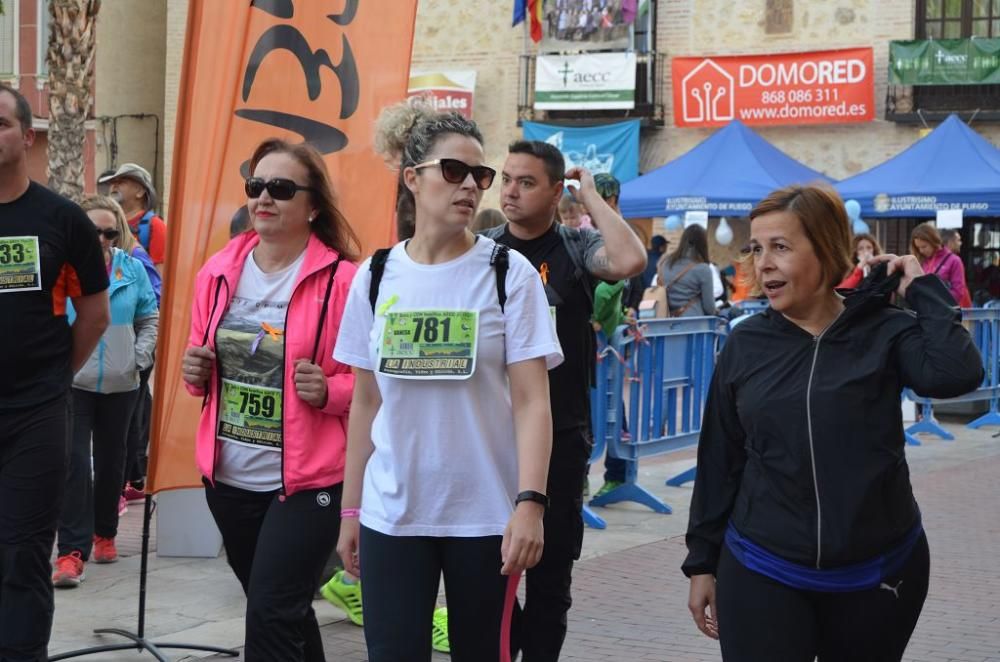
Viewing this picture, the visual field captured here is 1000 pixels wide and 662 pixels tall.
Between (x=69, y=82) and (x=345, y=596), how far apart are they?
1341cm

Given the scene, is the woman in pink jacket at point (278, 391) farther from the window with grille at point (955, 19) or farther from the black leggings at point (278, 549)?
the window with grille at point (955, 19)

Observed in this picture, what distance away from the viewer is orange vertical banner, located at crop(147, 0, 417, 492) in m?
5.82

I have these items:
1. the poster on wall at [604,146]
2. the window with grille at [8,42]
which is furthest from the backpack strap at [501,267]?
the window with grille at [8,42]

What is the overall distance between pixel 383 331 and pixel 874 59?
23102 mm

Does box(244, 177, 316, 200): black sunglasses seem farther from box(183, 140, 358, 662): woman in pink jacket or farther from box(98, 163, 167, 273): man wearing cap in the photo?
box(98, 163, 167, 273): man wearing cap

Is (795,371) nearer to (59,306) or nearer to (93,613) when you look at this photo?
(59,306)

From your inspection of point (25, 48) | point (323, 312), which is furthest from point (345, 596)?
point (25, 48)

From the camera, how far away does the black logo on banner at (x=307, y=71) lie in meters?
6.02

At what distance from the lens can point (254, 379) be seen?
449 centimetres

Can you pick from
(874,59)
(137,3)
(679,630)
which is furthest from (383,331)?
(137,3)

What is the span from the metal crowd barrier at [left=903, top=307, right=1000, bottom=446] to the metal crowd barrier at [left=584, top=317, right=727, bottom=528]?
3998mm

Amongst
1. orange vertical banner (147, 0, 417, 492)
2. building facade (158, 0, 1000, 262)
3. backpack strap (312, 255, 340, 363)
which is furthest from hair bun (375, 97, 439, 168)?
building facade (158, 0, 1000, 262)

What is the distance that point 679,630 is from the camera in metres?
6.68

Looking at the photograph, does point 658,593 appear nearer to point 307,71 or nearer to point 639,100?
point 307,71
